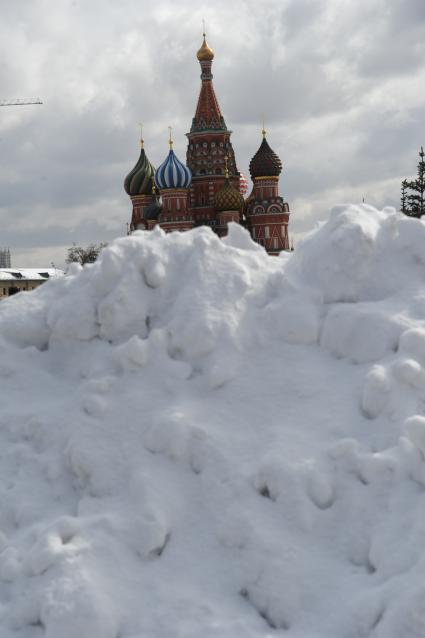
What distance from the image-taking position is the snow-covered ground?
291cm

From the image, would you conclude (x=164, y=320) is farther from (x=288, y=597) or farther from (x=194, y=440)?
(x=288, y=597)

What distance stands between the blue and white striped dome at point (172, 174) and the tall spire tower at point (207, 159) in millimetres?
1174

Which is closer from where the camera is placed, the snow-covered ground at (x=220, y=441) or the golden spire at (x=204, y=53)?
the snow-covered ground at (x=220, y=441)

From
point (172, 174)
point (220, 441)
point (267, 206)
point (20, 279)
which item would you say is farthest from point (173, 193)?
point (220, 441)

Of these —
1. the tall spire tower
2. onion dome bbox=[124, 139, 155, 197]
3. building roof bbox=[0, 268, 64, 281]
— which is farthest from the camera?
building roof bbox=[0, 268, 64, 281]

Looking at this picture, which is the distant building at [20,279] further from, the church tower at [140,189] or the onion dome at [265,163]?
the onion dome at [265,163]

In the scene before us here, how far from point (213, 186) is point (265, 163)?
240 cm

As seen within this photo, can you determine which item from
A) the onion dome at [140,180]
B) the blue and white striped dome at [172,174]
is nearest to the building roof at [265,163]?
the blue and white striped dome at [172,174]

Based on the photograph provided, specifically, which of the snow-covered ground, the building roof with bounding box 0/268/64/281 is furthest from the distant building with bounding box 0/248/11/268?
the snow-covered ground

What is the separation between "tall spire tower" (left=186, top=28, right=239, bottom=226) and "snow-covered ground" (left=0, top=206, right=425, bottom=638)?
25.6 m

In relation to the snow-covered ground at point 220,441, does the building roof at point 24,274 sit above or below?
above

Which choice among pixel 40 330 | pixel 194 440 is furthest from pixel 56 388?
pixel 194 440

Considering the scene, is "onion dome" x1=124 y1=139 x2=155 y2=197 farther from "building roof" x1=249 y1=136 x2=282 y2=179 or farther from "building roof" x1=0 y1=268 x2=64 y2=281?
"building roof" x1=0 y1=268 x2=64 y2=281

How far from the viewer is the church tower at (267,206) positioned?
29219mm
